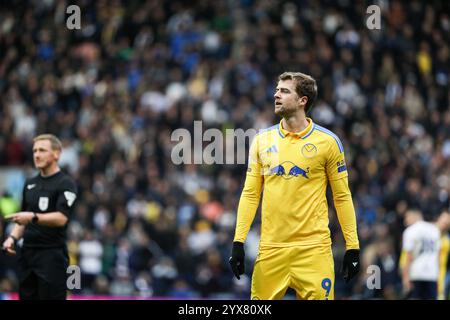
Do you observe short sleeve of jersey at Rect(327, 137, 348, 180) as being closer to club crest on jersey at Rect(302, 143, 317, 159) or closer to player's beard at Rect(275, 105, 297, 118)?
club crest on jersey at Rect(302, 143, 317, 159)

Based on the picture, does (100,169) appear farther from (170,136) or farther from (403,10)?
(403,10)

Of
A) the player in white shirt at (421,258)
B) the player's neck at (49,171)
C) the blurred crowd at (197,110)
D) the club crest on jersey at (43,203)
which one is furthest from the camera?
the blurred crowd at (197,110)

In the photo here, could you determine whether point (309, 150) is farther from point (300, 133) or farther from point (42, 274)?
point (42, 274)

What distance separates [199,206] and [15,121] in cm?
511

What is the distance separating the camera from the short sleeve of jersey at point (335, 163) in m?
7.06

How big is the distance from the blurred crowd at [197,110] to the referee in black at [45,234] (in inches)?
226

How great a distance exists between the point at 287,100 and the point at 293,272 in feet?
4.37

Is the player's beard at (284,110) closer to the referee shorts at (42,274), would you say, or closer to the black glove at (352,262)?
the black glove at (352,262)

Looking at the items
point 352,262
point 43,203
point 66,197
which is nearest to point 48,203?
point 43,203

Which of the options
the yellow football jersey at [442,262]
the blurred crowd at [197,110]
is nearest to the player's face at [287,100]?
the yellow football jersey at [442,262]

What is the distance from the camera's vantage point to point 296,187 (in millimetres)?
6988

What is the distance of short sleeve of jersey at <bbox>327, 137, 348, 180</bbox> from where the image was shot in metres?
7.06

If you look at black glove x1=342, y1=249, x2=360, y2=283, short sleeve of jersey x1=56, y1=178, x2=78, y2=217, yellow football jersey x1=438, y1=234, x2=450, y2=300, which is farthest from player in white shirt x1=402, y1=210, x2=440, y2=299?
short sleeve of jersey x1=56, y1=178, x2=78, y2=217

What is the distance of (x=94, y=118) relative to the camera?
19.3m
